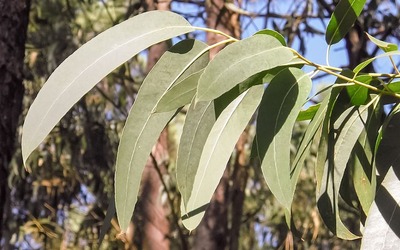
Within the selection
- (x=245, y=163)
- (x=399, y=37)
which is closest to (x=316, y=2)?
(x=399, y=37)

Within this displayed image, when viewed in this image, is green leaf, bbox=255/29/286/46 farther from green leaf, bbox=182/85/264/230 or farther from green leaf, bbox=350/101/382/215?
green leaf, bbox=350/101/382/215

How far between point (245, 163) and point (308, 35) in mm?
724

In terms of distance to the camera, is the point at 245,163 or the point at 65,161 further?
the point at 65,161

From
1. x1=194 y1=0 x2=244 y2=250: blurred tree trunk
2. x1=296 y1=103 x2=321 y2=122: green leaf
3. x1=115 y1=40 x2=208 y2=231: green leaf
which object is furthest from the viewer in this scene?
x1=194 y1=0 x2=244 y2=250: blurred tree trunk

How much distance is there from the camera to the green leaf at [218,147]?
1.07 m

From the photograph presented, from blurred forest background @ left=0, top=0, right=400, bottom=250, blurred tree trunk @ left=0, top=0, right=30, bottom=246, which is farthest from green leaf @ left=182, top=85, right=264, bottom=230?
blurred forest background @ left=0, top=0, right=400, bottom=250

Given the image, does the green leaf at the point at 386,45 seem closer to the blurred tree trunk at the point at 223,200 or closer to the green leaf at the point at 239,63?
the green leaf at the point at 239,63

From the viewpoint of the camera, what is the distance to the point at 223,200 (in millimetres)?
3381

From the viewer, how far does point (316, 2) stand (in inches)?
150

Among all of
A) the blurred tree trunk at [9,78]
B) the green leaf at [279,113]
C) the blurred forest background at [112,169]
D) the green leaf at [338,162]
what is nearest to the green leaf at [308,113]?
the green leaf at [338,162]

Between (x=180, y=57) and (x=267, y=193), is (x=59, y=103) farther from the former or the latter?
(x=267, y=193)

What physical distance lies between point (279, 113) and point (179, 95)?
13 cm

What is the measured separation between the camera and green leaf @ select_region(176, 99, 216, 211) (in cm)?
109

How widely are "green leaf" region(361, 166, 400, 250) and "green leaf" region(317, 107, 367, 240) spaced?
0.10 m
